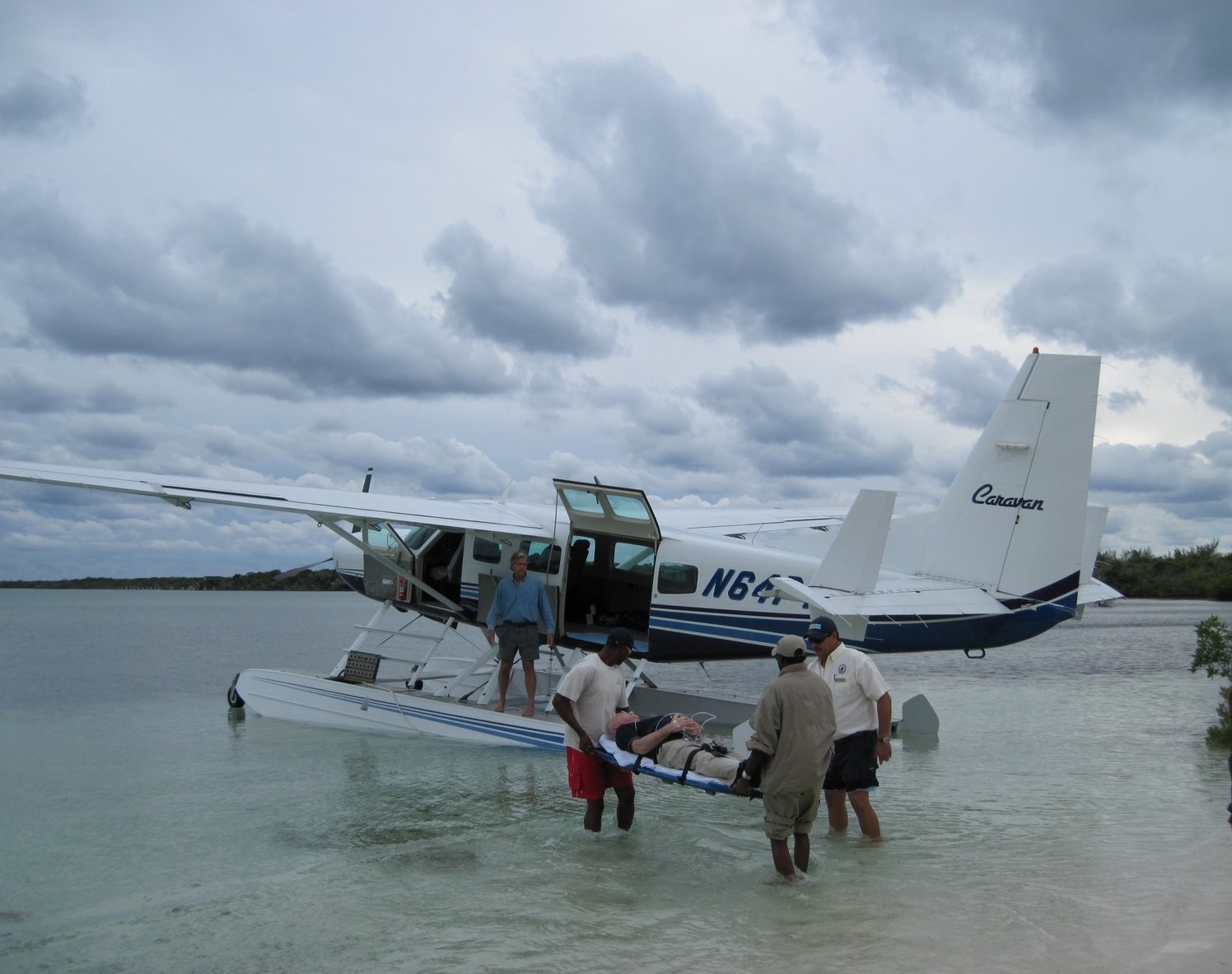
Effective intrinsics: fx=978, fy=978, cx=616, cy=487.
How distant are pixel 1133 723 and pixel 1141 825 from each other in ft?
19.8

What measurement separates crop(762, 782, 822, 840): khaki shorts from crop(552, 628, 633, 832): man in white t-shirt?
1.21 m

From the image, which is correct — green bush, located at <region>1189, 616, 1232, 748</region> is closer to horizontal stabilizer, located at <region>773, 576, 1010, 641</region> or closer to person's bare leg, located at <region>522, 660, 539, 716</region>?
horizontal stabilizer, located at <region>773, 576, 1010, 641</region>

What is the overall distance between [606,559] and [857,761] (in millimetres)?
5286

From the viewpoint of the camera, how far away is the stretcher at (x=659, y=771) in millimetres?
5531

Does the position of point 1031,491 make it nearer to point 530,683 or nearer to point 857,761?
point 857,761

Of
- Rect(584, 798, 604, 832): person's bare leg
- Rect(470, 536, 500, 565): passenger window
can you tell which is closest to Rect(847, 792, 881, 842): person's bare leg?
Rect(584, 798, 604, 832): person's bare leg

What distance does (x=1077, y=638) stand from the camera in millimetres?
33125

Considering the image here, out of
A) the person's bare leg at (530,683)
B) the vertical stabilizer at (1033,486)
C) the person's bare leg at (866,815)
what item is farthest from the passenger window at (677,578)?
the person's bare leg at (866,815)

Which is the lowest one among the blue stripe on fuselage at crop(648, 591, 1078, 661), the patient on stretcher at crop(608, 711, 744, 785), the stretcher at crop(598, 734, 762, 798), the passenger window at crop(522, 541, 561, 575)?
the stretcher at crop(598, 734, 762, 798)

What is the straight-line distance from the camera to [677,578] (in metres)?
10.4

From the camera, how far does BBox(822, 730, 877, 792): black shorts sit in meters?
6.04

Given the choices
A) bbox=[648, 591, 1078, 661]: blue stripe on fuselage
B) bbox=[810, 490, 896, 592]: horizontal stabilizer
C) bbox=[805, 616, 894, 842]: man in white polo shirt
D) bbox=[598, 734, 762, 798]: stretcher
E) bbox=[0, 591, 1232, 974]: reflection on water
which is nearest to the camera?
bbox=[0, 591, 1232, 974]: reflection on water

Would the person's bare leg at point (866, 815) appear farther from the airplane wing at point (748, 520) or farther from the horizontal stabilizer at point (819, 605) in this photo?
the airplane wing at point (748, 520)

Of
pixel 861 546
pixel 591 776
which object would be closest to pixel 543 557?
pixel 861 546
